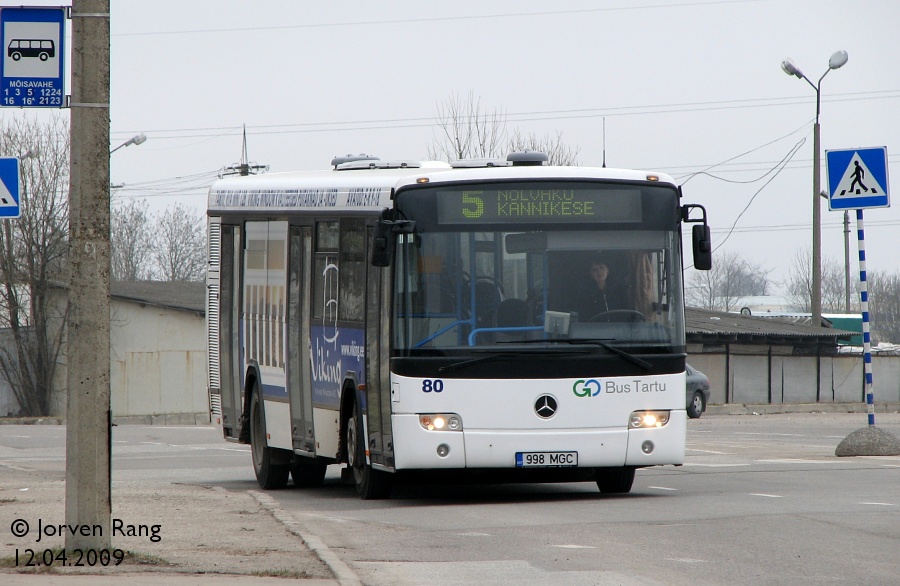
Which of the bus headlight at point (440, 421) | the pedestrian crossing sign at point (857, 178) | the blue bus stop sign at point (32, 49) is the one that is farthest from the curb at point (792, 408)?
the blue bus stop sign at point (32, 49)

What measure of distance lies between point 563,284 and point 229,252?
17.9 feet

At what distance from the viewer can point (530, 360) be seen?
12.6 metres

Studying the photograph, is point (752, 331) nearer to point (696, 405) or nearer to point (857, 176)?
point (696, 405)

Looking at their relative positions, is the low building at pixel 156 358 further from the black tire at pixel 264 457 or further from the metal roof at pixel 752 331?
the black tire at pixel 264 457

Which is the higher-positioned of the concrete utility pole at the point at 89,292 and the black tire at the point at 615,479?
the concrete utility pole at the point at 89,292

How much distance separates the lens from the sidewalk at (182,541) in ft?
26.1

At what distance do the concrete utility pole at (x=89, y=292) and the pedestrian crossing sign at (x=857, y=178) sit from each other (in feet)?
36.8

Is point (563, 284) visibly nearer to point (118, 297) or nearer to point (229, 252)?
point (229, 252)

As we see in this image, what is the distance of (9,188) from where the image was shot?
54.3 feet

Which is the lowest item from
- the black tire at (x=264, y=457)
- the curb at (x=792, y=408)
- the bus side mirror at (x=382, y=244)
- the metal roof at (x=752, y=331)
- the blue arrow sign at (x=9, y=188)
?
the curb at (x=792, y=408)

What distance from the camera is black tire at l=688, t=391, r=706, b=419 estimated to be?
38406mm

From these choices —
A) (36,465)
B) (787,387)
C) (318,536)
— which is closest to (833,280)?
(787,387)

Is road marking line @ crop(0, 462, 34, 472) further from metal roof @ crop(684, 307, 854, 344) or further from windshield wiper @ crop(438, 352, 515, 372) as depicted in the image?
metal roof @ crop(684, 307, 854, 344)

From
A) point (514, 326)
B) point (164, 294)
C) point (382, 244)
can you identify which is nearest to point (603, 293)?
point (514, 326)
